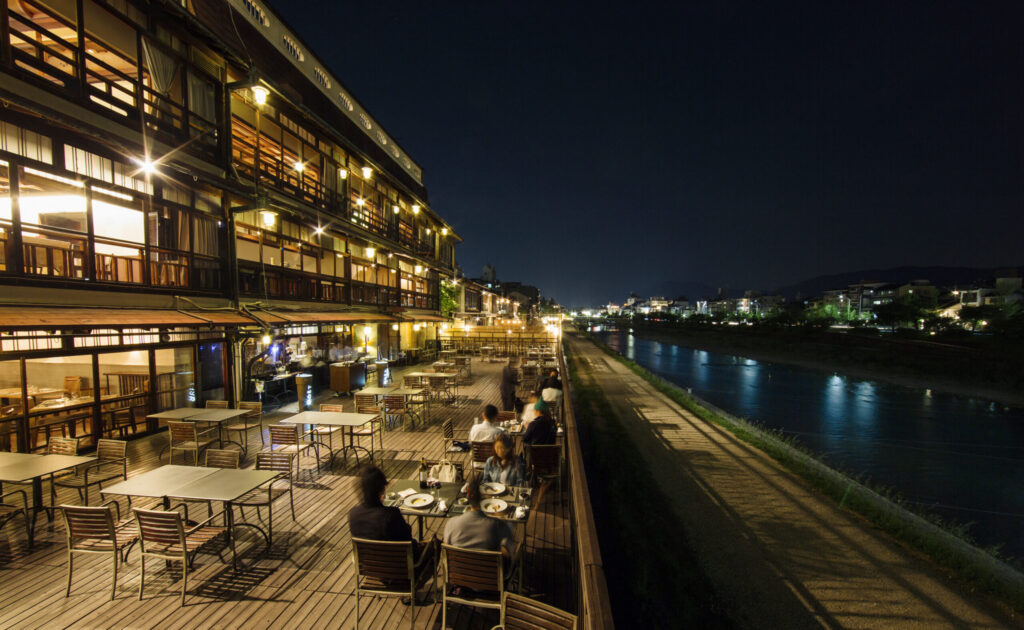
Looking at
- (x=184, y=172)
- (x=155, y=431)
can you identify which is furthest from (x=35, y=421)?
(x=184, y=172)

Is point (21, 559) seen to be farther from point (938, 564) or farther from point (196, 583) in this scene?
point (938, 564)

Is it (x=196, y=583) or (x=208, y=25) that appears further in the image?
(x=208, y=25)

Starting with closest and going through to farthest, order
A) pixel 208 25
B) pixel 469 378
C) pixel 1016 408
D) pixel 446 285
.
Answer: pixel 208 25 → pixel 469 378 → pixel 1016 408 → pixel 446 285

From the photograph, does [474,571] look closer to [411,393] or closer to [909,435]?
[411,393]

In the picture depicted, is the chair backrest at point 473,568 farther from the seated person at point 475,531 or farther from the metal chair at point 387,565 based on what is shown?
the metal chair at point 387,565

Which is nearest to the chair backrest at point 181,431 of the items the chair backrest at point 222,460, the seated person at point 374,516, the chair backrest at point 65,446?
A: the chair backrest at point 65,446

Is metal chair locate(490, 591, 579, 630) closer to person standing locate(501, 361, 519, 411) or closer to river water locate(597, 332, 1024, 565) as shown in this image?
person standing locate(501, 361, 519, 411)

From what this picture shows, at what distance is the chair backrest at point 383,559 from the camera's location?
11.8 ft

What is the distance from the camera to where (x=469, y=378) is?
17.6m

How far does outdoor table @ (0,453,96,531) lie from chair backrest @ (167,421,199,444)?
1.81m

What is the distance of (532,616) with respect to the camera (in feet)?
9.21

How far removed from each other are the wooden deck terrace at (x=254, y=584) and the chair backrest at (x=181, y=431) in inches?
56.3

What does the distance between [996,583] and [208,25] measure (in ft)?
71.8

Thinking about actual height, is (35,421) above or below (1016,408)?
above
